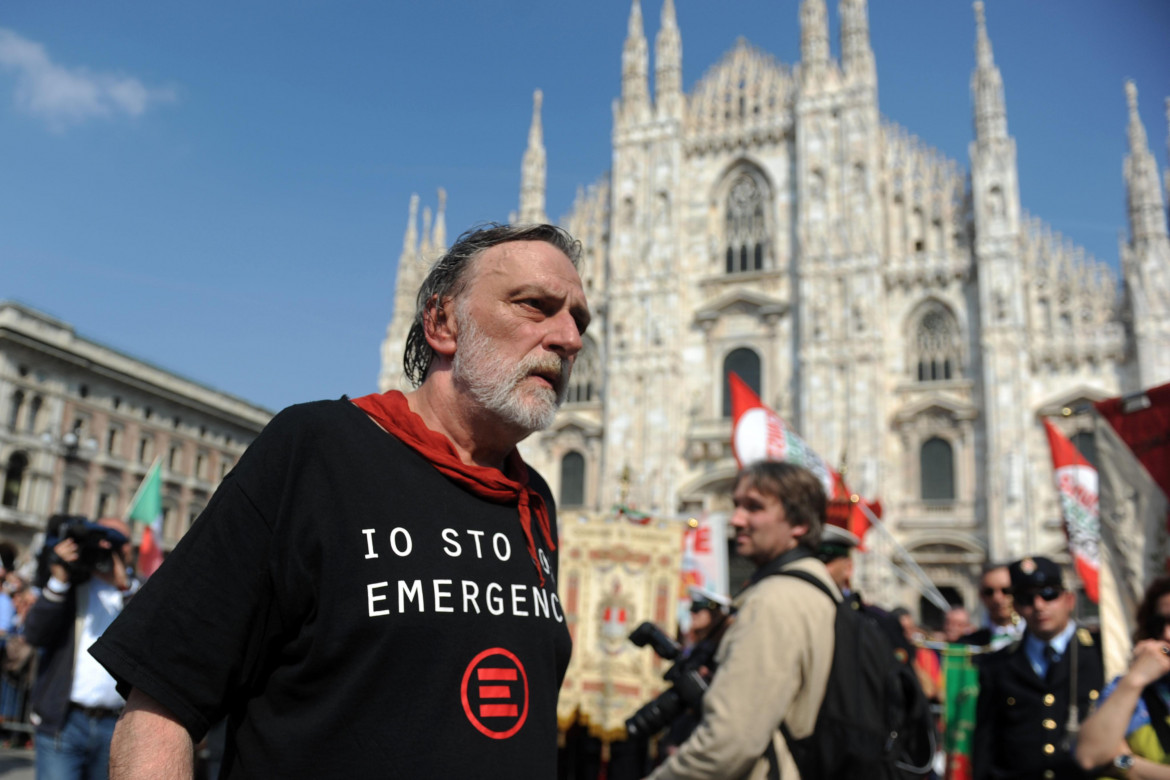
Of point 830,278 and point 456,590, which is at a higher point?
point 830,278

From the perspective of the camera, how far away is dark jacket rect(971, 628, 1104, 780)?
12.0 ft

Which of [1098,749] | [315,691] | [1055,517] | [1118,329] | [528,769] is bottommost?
[1098,749]

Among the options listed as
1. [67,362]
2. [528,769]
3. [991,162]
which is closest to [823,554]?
[528,769]

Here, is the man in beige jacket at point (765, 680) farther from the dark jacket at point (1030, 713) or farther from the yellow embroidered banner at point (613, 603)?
the yellow embroidered banner at point (613, 603)

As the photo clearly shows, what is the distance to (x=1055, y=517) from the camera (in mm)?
17672

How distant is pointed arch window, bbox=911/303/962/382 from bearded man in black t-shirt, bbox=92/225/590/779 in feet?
65.8

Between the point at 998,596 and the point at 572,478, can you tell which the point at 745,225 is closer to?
the point at 572,478

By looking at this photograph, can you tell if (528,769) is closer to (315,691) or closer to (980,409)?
(315,691)

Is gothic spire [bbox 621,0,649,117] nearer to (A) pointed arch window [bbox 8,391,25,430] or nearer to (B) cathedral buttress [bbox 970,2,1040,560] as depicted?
(B) cathedral buttress [bbox 970,2,1040,560]

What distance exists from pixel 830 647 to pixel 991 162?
20160 mm

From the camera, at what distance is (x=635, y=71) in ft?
79.0

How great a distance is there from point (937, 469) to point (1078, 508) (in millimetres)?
12752

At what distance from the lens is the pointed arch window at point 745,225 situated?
2238cm

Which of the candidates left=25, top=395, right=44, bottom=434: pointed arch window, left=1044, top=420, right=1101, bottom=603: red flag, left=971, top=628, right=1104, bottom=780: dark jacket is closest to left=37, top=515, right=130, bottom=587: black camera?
left=971, top=628, right=1104, bottom=780: dark jacket
